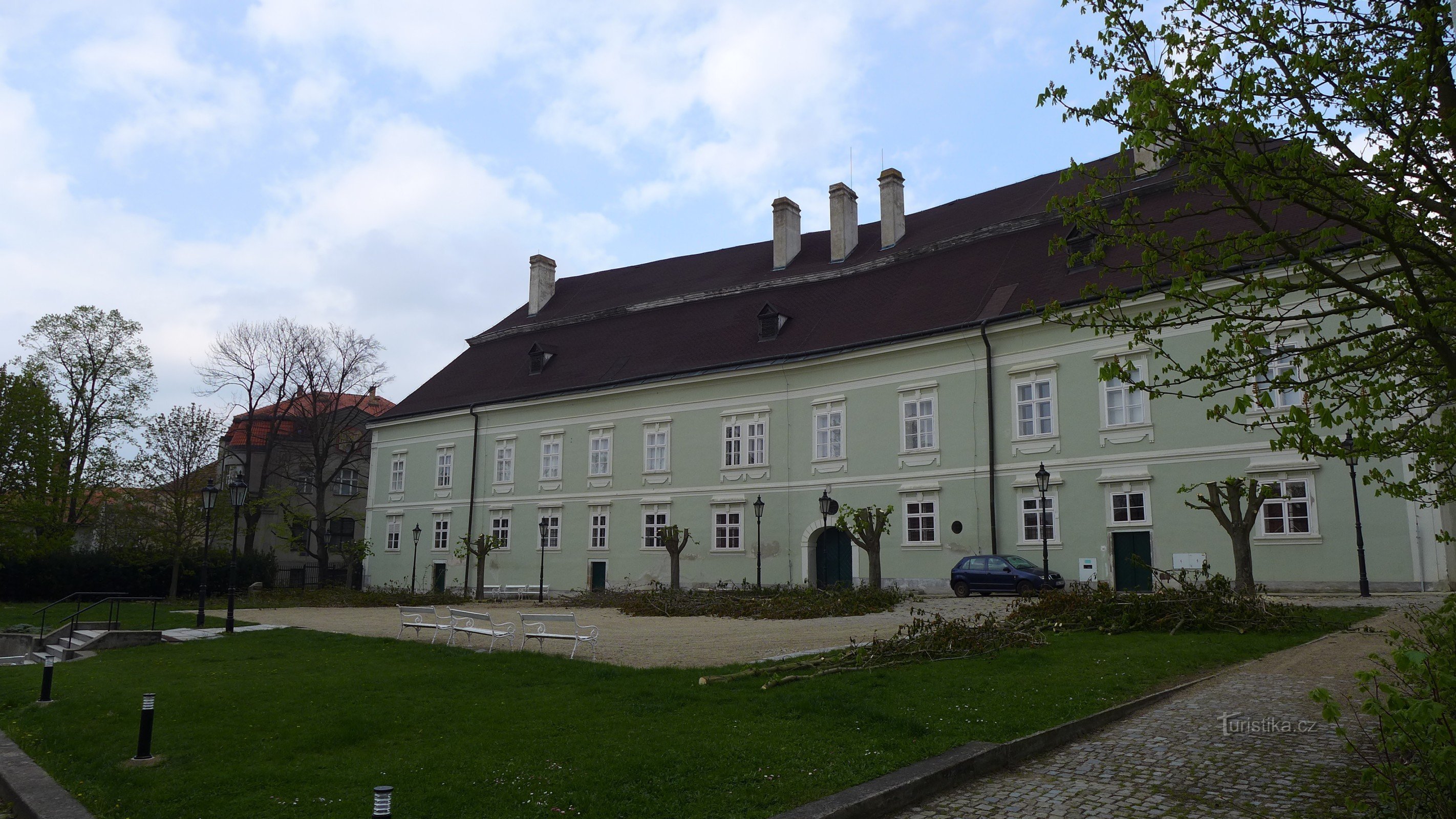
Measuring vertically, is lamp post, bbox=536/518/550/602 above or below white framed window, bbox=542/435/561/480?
below

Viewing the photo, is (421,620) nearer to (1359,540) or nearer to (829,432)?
(829,432)

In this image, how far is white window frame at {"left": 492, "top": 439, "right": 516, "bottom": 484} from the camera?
4184 cm

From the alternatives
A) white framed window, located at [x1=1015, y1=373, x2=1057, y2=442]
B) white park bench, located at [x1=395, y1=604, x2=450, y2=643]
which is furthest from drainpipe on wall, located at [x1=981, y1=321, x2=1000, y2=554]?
white park bench, located at [x1=395, y1=604, x2=450, y2=643]

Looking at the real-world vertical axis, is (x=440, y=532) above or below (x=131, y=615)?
above

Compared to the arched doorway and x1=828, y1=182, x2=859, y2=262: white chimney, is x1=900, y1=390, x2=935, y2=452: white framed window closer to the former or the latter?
the arched doorway

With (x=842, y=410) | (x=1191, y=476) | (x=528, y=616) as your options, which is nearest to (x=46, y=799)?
(x=528, y=616)

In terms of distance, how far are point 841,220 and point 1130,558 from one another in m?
18.6

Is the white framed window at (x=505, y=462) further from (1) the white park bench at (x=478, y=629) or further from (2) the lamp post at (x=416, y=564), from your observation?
(1) the white park bench at (x=478, y=629)

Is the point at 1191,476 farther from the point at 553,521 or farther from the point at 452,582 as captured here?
the point at 452,582

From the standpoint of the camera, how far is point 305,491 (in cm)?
5566

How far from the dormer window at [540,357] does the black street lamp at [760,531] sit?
13.8 m

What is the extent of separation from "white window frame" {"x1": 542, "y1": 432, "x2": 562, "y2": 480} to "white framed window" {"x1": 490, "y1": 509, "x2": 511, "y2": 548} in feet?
9.03

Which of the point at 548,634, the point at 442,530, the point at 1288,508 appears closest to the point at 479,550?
the point at 442,530

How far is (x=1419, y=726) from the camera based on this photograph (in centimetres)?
443
